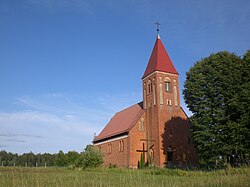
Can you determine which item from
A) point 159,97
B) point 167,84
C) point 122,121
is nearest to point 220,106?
point 159,97

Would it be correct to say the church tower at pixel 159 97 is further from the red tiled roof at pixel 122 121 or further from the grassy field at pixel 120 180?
the grassy field at pixel 120 180

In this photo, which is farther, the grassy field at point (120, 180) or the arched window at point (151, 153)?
the arched window at point (151, 153)

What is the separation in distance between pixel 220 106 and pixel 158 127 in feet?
45.8

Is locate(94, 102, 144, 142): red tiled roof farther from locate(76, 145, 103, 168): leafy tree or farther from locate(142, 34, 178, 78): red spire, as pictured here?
locate(76, 145, 103, 168): leafy tree

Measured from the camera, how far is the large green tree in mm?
23750

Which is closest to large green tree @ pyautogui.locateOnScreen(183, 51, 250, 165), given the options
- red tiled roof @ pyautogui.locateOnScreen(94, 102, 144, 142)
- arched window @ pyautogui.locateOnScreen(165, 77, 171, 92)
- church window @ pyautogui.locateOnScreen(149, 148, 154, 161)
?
arched window @ pyautogui.locateOnScreen(165, 77, 171, 92)

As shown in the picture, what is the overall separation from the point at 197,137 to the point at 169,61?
19470mm

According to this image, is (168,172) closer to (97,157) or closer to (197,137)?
(197,137)

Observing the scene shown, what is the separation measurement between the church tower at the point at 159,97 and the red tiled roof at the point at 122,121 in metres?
2.15

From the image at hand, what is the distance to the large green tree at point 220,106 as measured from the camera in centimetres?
2375

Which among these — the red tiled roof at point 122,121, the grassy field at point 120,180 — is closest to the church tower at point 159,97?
the red tiled roof at point 122,121

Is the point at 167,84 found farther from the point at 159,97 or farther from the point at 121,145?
the point at 121,145

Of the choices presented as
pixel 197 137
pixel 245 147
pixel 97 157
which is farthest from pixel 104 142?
pixel 245 147

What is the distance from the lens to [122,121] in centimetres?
4738
